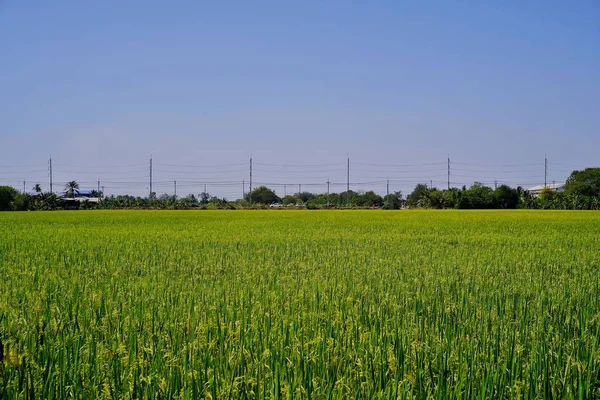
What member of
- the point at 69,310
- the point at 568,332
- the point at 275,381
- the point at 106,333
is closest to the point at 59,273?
the point at 69,310

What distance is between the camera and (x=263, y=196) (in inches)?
2879

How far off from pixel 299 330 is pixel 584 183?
2614 inches

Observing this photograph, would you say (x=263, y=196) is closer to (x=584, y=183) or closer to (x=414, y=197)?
(x=414, y=197)

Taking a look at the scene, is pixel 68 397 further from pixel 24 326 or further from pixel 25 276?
pixel 25 276

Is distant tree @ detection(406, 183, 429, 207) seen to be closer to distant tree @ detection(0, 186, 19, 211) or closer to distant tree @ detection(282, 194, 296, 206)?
distant tree @ detection(282, 194, 296, 206)

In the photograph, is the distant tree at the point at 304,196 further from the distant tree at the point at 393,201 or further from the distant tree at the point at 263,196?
the distant tree at the point at 393,201

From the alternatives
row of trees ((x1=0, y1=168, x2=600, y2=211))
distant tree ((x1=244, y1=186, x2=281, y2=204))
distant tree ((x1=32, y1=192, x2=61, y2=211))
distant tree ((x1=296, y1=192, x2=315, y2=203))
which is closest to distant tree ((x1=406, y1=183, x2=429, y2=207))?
row of trees ((x1=0, y1=168, x2=600, y2=211))

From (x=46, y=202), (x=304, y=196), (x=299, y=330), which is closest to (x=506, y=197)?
(x=304, y=196)

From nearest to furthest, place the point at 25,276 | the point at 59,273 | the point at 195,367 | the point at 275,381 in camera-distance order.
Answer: the point at 275,381
the point at 195,367
the point at 25,276
the point at 59,273

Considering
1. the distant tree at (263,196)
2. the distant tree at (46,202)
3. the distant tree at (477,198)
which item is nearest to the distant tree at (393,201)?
the distant tree at (477,198)

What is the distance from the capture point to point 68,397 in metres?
2.56

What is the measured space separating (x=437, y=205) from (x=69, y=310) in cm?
4955

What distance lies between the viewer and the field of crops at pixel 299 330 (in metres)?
2.63

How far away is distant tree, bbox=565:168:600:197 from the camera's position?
59375 mm
